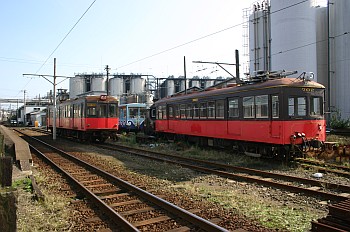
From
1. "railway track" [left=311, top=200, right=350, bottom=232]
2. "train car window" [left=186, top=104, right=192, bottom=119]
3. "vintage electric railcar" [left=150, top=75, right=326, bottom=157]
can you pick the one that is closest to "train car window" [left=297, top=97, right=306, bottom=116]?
"vintage electric railcar" [left=150, top=75, right=326, bottom=157]

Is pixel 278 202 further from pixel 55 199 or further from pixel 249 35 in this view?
pixel 249 35

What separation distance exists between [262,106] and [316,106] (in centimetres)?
212

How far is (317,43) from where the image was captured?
36938 millimetres

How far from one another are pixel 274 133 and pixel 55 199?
7.97 metres

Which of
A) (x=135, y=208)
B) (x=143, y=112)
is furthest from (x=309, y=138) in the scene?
(x=143, y=112)

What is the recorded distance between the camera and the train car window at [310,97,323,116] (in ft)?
41.7

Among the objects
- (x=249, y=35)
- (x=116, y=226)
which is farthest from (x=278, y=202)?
(x=249, y=35)

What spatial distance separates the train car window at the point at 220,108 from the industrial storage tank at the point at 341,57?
21.7 m

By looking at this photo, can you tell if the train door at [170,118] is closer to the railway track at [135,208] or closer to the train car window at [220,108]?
the train car window at [220,108]

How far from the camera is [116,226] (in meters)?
5.82

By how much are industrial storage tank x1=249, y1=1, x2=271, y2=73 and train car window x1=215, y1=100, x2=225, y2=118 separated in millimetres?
26495

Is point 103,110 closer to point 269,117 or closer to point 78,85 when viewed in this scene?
point 269,117

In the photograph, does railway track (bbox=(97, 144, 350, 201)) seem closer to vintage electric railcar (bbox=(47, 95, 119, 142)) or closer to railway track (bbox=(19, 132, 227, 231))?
railway track (bbox=(19, 132, 227, 231))

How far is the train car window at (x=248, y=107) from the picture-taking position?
1324 cm
